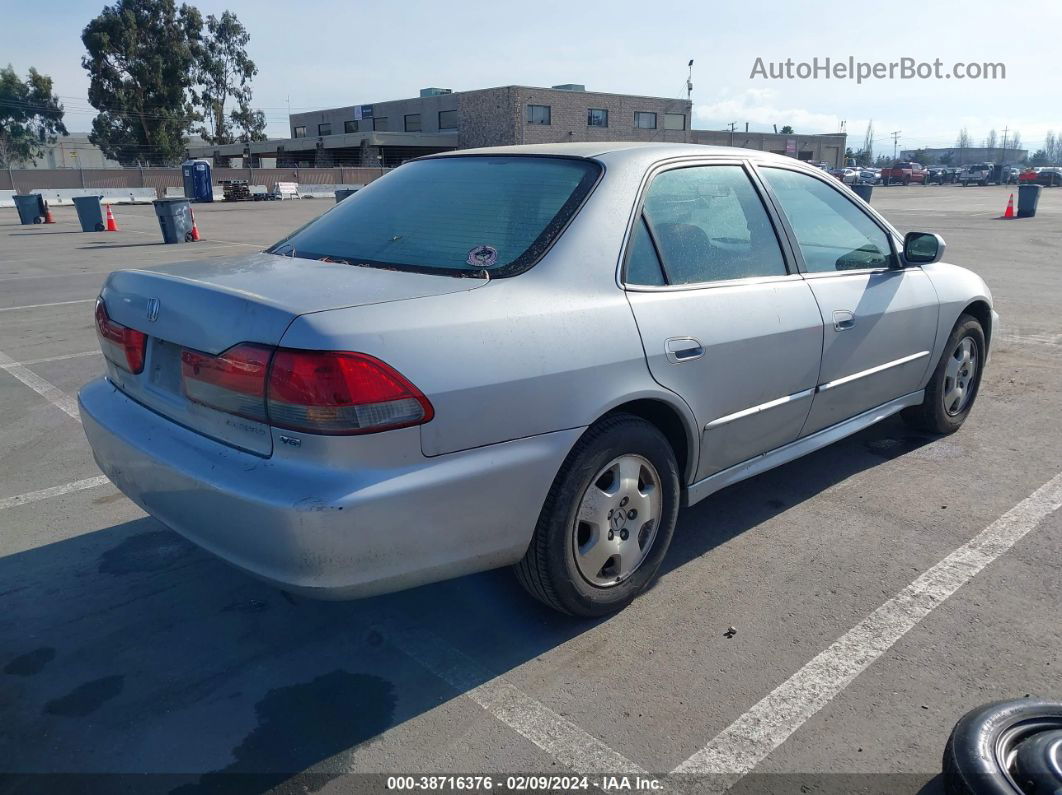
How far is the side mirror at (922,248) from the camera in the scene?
444 centimetres

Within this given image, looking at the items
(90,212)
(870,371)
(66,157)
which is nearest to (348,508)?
(870,371)

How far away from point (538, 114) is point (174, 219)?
44.8m

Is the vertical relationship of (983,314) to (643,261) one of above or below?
below

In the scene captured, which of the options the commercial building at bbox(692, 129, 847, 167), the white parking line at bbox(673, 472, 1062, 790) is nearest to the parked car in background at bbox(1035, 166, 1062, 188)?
the commercial building at bbox(692, 129, 847, 167)

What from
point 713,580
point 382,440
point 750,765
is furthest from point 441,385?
point 713,580

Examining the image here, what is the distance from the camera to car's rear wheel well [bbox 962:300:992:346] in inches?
198

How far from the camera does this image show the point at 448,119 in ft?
210

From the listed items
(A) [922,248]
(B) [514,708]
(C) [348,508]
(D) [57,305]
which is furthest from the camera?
(D) [57,305]

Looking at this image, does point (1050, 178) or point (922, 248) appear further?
point (1050, 178)

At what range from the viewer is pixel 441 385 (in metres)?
2.42

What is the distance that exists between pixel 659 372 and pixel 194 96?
72.5 meters

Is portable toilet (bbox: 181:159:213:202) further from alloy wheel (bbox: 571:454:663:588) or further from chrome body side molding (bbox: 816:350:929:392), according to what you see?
alloy wheel (bbox: 571:454:663:588)

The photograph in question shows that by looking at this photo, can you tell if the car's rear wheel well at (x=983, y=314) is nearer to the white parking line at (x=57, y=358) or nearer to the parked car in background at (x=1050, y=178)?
the white parking line at (x=57, y=358)

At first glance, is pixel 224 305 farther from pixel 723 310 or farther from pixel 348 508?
pixel 723 310
